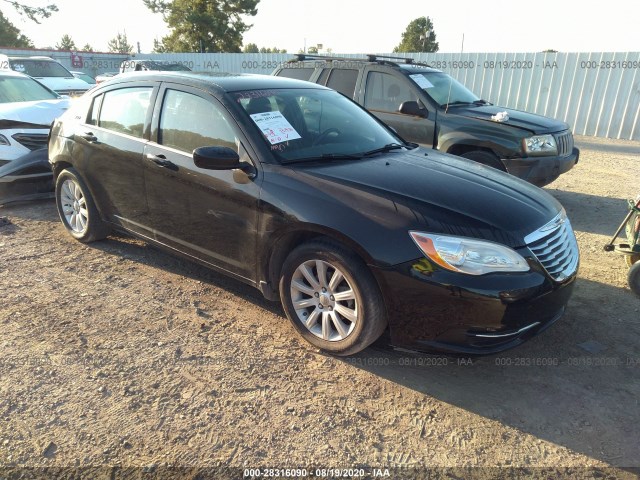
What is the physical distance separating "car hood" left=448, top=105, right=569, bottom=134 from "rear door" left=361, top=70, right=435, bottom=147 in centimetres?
43

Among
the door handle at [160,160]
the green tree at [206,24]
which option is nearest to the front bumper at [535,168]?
the door handle at [160,160]

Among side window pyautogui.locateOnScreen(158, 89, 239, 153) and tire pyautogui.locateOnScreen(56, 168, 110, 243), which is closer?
side window pyautogui.locateOnScreen(158, 89, 239, 153)

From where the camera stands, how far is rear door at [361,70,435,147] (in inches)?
255

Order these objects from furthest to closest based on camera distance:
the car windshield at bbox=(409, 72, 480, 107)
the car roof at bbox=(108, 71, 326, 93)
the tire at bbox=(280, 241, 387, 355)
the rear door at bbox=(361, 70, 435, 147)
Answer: the car windshield at bbox=(409, 72, 480, 107), the rear door at bbox=(361, 70, 435, 147), the car roof at bbox=(108, 71, 326, 93), the tire at bbox=(280, 241, 387, 355)

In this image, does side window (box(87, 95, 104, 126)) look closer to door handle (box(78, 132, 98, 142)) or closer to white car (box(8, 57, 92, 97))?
door handle (box(78, 132, 98, 142))

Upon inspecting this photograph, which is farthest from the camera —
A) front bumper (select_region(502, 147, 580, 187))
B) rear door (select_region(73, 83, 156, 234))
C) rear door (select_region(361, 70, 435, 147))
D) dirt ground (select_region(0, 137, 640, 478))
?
rear door (select_region(361, 70, 435, 147))

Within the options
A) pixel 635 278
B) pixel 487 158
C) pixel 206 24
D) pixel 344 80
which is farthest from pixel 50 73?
pixel 206 24

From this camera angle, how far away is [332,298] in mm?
3010

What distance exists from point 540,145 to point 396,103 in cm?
199

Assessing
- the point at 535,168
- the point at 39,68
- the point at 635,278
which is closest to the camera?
the point at 635,278

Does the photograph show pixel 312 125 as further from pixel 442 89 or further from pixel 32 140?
pixel 32 140

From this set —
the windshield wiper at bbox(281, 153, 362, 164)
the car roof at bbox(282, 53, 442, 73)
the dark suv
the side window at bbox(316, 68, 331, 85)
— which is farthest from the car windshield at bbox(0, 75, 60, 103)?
the windshield wiper at bbox(281, 153, 362, 164)

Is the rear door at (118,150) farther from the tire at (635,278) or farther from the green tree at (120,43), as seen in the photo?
the green tree at (120,43)

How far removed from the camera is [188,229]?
12.1ft
